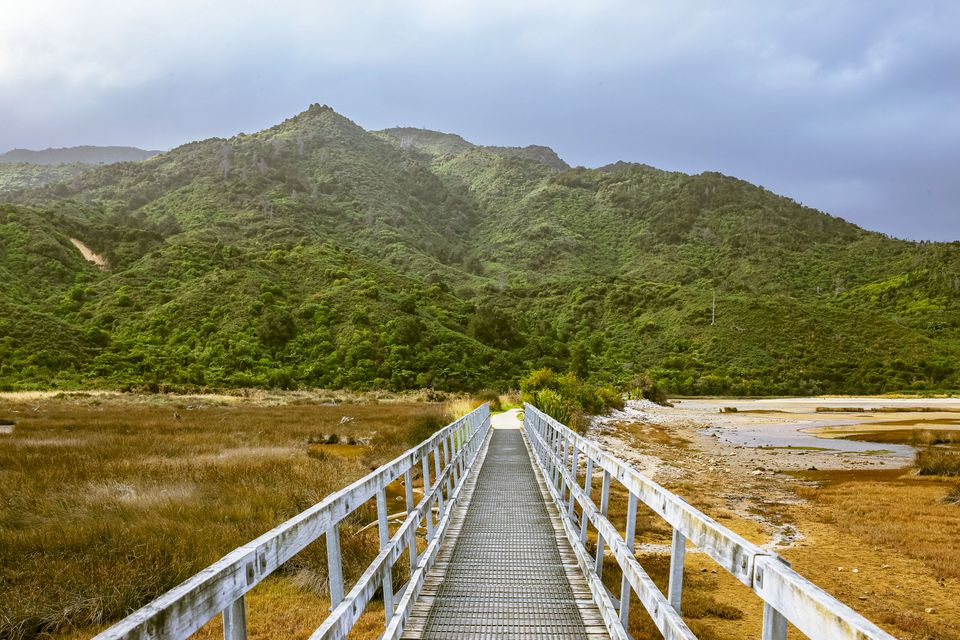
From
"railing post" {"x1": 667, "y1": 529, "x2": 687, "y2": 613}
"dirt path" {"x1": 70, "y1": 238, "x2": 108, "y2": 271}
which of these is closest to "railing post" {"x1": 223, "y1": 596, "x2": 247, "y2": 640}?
"railing post" {"x1": 667, "y1": 529, "x2": 687, "y2": 613}

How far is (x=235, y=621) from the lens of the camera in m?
2.01

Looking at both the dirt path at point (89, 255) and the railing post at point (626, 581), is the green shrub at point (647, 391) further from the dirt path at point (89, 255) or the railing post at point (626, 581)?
the dirt path at point (89, 255)

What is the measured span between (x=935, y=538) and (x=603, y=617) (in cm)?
877

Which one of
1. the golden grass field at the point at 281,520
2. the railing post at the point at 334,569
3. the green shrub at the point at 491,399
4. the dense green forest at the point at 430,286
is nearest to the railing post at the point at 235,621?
the railing post at the point at 334,569

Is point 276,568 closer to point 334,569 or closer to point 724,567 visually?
point 334,569

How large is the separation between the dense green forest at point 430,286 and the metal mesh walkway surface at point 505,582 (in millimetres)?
42718

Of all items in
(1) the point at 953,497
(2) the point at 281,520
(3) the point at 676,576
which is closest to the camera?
(3) the point at 676,576

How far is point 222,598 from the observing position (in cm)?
190

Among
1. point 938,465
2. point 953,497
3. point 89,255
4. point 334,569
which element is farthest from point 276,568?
point 89,255

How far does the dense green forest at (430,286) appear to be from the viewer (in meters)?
55.5

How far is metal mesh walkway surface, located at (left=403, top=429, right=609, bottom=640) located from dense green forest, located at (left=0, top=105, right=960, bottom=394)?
4272cm

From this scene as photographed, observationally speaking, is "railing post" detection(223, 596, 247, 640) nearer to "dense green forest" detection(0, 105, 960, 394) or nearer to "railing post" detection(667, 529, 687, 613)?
"railing post" detection(667, 529, 687, 613)

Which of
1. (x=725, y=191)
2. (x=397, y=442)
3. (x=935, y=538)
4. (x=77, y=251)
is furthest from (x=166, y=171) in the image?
(x=935, y=538)

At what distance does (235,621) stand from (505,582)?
3896 mm
